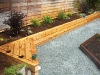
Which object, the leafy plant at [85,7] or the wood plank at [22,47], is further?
the leafy plant at [85,7]

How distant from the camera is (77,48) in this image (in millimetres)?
7145

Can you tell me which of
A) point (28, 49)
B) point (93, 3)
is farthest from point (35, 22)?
point (93, 3)

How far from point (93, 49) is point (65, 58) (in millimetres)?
1454

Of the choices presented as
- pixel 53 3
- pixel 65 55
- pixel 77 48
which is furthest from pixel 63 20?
pixel 65 55

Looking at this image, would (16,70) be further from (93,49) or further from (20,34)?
(93,49)

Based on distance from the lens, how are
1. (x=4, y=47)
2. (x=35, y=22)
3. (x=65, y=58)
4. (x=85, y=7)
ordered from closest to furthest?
1. (x=4, y=47)
2. (x=65, y=58)
3. (x=35, y=22)
4. (x=85, y=7)

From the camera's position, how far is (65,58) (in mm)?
6211

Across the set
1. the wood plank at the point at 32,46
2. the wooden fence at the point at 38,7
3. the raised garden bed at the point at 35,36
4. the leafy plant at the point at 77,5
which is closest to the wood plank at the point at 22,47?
the raised garden bed at the point at 35,36

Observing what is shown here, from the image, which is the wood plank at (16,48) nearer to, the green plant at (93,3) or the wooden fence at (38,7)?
the wooden fence at (38,7)

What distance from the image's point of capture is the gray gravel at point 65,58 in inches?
215

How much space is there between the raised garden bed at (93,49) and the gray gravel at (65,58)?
145mm

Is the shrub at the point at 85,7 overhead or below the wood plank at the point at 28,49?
overhead

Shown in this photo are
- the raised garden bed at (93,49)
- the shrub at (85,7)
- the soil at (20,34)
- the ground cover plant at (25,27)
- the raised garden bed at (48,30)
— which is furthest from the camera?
the shrub at (85,7)

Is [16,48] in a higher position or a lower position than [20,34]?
lower
